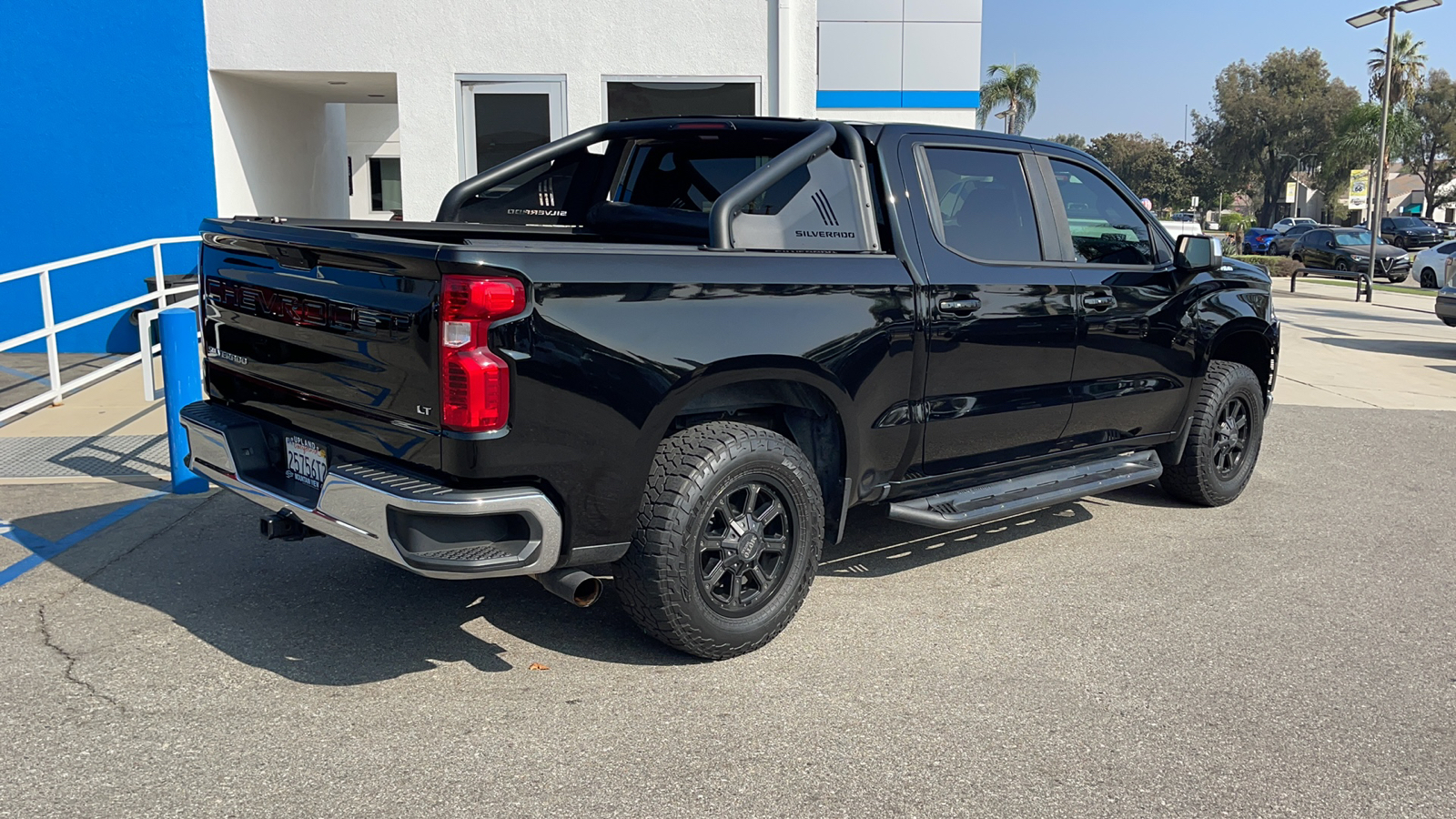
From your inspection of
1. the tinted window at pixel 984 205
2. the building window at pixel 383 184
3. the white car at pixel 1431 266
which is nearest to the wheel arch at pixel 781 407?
the tinted window at pixel 984 205

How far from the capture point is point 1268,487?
23.7 ft

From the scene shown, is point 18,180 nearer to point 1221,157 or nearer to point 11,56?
point 11,56

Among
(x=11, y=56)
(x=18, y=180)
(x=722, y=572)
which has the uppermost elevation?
(x=11, y=56)

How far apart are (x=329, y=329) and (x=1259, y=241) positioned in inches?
2037

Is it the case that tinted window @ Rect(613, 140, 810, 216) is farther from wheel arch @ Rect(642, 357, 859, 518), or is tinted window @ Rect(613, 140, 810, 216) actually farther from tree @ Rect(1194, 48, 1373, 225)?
tree @ Rect(1194, 48, 1373, 225)

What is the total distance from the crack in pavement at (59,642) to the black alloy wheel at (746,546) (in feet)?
6.43

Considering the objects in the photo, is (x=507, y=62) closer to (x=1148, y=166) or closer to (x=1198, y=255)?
(x=1198, y=255)

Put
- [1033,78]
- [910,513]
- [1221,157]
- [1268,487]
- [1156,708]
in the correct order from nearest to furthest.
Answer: [1156,708] < [910,513] < [1268,487] < [1033,78] < [1221,157]

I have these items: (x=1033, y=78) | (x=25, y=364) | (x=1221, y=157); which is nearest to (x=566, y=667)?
(x=25, y=364)

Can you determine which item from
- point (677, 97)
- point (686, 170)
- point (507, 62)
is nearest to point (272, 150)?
point (507, 62)

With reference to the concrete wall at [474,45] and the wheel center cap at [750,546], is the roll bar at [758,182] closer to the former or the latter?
the wheel center cap at [750,546]

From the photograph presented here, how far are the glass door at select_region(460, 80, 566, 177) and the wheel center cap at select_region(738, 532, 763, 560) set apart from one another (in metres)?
7.74

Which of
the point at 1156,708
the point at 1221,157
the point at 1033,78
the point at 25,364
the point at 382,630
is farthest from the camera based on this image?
the point at 1221,157

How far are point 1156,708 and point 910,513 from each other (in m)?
1.23
